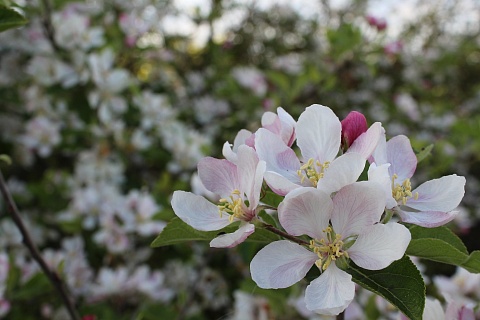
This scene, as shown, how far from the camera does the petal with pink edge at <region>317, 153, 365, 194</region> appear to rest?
2.09 ft

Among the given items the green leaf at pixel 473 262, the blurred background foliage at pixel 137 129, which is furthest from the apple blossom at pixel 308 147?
the blurred background foliage at pixel 137 129

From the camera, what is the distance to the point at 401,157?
787 millimetres

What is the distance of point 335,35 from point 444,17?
3.05 m

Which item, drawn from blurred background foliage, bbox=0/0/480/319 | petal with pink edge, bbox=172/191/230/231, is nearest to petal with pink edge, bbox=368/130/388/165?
petal with pink edge, bbox=172/191/230/231

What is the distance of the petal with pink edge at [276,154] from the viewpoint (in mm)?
731

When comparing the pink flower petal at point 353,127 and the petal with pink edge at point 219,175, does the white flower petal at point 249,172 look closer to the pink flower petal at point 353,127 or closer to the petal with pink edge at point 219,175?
the petal with pink edge at point 219,175

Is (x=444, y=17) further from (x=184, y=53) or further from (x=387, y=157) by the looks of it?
(x=387, y=157)

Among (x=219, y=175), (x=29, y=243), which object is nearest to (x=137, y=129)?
(x=29, y=243)

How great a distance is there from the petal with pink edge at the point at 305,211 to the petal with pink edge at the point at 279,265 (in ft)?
0.08

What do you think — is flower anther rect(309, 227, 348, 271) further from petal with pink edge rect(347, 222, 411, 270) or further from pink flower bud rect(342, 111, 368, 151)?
pink flower bud rect(342, 111, 368, 151)

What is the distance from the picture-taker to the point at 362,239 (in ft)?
2.19

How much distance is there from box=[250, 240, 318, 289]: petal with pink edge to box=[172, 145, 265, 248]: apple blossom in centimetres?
4

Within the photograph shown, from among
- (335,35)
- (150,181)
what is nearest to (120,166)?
(150,181)

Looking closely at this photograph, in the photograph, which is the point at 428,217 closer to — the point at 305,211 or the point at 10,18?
the point at 305,211
